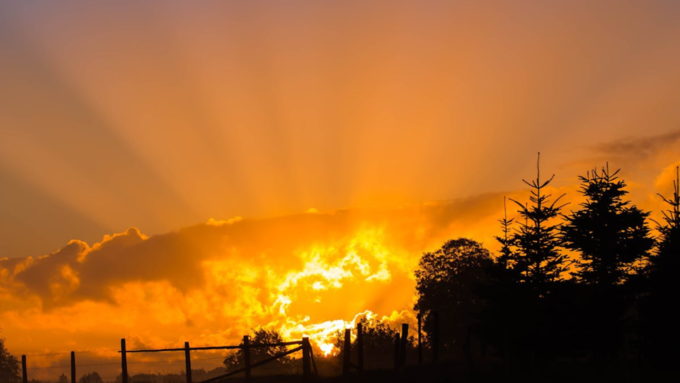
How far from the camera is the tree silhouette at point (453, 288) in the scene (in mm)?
76812

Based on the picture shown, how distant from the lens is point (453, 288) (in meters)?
79.2

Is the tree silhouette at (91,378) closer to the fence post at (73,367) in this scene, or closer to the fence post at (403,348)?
the fence post at (73,367)

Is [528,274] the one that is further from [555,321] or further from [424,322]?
[424,322]

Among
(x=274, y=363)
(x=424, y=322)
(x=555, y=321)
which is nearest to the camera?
(x=555, y=321)

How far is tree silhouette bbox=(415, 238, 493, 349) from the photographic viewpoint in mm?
76812

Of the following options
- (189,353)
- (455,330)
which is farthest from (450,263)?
(189,353)

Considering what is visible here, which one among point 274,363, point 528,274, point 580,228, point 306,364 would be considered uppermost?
point 580,228

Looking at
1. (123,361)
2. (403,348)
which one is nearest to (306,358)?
(403,348)

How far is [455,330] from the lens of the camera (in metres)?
76.9

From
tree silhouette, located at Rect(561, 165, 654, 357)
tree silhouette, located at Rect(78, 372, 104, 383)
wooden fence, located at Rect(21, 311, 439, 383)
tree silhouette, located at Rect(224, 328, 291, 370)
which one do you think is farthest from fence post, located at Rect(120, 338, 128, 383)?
tree silhouette, located at Rect(224, 328, 291, 370)

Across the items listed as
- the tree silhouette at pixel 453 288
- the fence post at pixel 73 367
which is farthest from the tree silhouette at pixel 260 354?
the fence post at pixel 73 367

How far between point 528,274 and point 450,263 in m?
37.6

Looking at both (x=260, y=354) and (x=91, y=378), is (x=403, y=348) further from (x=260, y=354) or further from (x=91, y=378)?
(x=260, y=354)

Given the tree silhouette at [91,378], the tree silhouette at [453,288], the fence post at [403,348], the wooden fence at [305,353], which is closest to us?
the wooden fence at [305,353]
